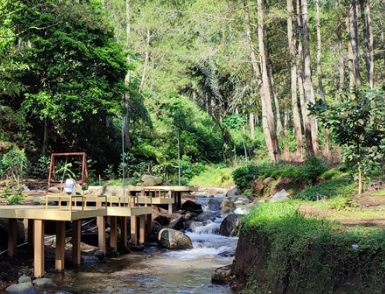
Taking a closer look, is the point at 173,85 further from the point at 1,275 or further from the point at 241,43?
the point at 1,275

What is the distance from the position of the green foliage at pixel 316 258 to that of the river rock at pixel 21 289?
356cm

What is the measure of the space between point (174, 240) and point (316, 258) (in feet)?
23.5

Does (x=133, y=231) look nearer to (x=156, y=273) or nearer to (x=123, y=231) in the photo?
(x=123, y=231)

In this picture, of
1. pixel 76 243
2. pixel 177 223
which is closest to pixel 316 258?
pixel 76 243

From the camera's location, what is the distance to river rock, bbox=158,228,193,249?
37.1 ft

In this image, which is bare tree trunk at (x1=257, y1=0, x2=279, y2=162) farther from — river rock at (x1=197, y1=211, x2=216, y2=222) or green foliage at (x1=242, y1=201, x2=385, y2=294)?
green foliage at (x1=242, y1=201, x2=385, y2=294)

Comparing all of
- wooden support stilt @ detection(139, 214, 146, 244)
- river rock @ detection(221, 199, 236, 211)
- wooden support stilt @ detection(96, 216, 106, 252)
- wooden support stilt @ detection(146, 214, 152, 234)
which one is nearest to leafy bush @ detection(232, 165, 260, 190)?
river rock @ detection(221, 199, 236, 211)

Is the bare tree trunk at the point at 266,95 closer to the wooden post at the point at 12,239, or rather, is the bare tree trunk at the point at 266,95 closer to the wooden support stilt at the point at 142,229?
the wooden support stilt at the point at 142,229

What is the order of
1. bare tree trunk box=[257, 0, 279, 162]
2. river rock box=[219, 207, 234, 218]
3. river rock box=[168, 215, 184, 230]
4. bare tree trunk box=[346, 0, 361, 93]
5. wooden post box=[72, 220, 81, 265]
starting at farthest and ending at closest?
bare tree trunk box=[346, 0, 361, 93] < bare tree trunk box=[257, 0, 279, 162] < river rock box=[219, 207, 234, 218] < river rock box=[168, 215, 184, 230] < wooden post box=[72, 220, 81, 265]

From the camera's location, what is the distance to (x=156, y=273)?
28.4 feet

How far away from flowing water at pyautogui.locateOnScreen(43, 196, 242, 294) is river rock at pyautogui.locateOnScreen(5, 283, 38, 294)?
1.65 feet

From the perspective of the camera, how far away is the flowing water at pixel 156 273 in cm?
742

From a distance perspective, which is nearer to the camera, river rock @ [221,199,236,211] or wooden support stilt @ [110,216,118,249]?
wooden support stilt @ [110,216,118,249]

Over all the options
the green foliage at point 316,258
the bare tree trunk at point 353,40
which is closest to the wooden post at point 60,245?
the green foliage at point 316,258
